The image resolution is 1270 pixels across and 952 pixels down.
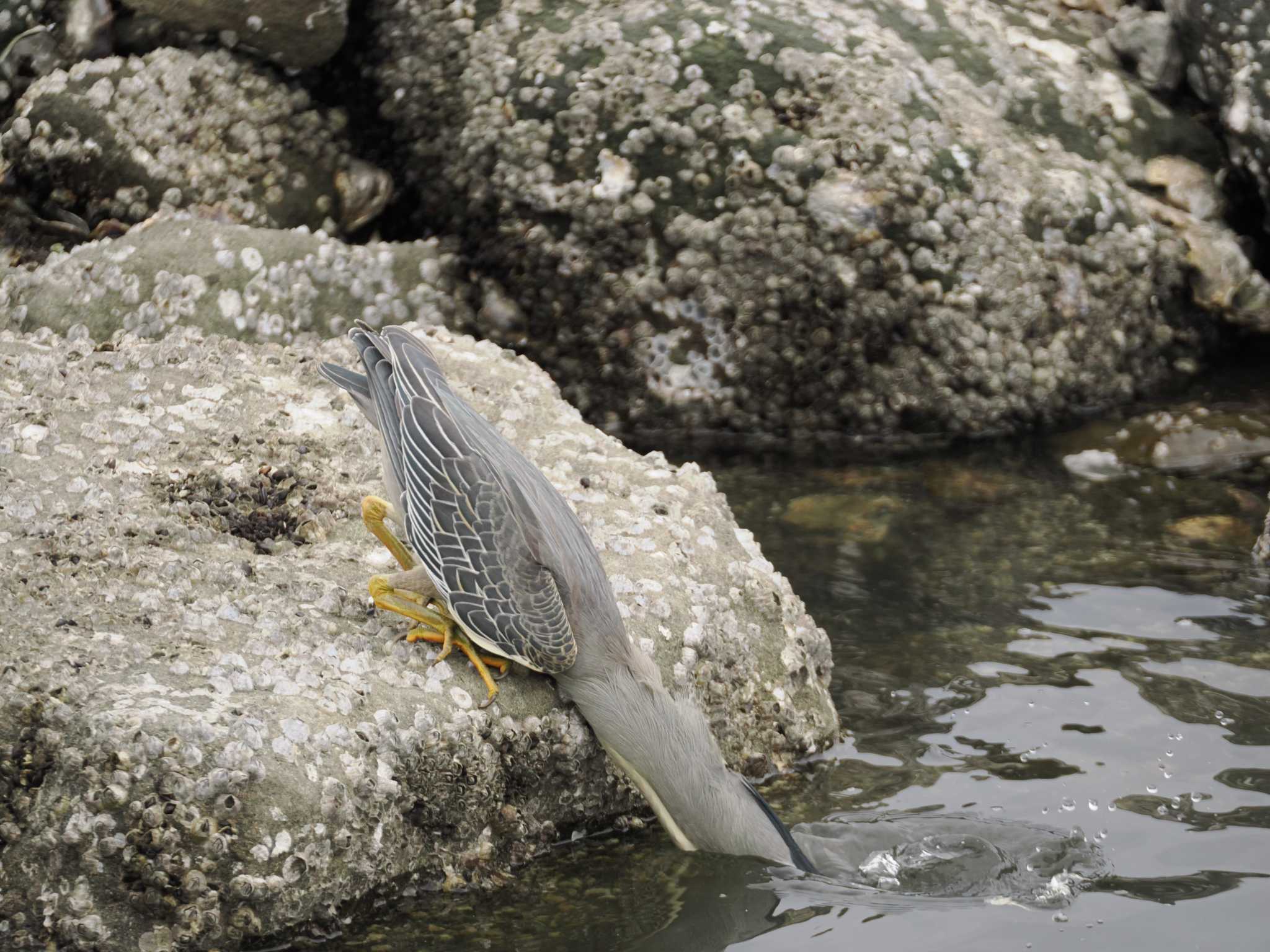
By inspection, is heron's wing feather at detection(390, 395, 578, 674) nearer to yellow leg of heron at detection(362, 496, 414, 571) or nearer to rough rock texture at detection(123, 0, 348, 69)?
yellow leg of heron at detection(362, 496, 414, 571)

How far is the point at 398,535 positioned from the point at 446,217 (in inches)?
135

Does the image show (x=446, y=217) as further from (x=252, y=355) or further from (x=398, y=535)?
(x=398, y=535)

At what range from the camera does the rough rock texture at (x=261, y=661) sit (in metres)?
3.36

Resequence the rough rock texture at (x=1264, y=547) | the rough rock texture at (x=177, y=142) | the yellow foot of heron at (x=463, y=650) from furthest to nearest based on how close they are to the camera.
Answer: the rough rock texture at (x=177, y=142) → the rough rock texture at (x=1264, y=547) → the yellow foot of heron at (x=463, y=650)

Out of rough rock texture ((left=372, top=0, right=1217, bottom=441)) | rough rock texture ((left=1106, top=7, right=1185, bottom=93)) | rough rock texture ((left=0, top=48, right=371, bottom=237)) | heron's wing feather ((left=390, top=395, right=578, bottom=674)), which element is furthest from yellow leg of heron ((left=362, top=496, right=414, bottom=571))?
rough rock texture ((left=1106, top=7, right=1185, bottom=93))

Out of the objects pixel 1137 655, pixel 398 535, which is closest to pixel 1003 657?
pixel 1137 655

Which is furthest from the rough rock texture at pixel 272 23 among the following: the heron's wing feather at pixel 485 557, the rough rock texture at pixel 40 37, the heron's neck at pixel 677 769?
the heron's neck at pixel 677 769

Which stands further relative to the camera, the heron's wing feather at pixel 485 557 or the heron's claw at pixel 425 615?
the heron's claw at pixel 425 615

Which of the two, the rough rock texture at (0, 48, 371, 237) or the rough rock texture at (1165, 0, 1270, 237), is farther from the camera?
the rough rock texture at (1165, 0, 1270, 237)

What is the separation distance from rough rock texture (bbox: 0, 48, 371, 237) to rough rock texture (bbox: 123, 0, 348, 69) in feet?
0.44

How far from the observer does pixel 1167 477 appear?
6.81 m

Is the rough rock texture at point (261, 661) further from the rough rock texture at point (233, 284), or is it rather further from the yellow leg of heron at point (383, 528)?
the rough rock texture at point (233, 284)

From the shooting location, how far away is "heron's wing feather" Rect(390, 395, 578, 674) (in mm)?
3859

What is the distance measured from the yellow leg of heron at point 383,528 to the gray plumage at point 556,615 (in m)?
0.12
